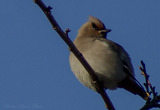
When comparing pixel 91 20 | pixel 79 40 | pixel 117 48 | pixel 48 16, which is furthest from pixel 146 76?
pixel 91 20

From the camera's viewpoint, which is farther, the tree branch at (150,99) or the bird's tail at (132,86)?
the bird's tail at (132,86)

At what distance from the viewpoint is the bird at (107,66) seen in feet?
18.2

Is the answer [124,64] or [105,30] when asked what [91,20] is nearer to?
[105,30]

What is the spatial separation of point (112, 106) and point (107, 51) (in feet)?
4.50

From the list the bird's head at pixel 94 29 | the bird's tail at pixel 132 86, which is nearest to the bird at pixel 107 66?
the bird's tail at pixel 132 86

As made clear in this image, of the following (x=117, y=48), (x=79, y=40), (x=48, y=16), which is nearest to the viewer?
(x=48, y=16)

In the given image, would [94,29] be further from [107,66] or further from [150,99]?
[150,99]

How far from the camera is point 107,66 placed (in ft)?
18.3

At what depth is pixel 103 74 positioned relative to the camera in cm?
554

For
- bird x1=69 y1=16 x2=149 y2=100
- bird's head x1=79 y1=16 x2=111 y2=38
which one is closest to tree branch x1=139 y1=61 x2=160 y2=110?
bird x1=69 y1=16 x2=149 y2=100

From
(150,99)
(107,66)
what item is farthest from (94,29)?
(150,99)

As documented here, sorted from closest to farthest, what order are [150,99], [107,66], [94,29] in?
[150,99]
[107,66]
[94,29]

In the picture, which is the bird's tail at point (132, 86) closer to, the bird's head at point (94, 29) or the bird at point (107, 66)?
the bird at point (107, 66)

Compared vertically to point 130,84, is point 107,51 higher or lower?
higher
